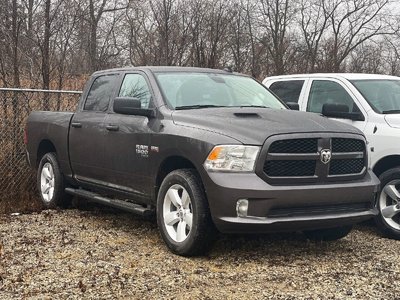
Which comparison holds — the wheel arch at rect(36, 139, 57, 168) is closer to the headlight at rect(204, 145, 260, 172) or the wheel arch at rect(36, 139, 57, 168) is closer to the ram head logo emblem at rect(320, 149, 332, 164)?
the headlight at rect(204, 145, 260, 172)

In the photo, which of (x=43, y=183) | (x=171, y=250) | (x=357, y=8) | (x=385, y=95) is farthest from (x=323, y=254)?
(x=357, y=8)

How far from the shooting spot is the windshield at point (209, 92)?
5996 mm

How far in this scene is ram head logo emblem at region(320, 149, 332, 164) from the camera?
5.10 metres

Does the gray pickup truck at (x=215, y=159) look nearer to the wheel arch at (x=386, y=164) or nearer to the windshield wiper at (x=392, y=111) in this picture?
the wheel arch at (x=386, y=164)

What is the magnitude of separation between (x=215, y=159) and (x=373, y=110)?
2773 millimetres

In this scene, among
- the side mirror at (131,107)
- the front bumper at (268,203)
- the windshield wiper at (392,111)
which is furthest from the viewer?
the windshield wiper at (392,111)

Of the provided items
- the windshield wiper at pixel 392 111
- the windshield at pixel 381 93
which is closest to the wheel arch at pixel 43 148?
the windshield at pixel 381 93

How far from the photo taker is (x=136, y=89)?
6438 millimetres

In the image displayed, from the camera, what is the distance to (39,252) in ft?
17.5

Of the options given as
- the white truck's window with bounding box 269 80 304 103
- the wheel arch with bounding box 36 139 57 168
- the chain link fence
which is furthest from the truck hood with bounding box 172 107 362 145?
the chain link fence

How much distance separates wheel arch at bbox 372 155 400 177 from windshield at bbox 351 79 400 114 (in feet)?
2.02

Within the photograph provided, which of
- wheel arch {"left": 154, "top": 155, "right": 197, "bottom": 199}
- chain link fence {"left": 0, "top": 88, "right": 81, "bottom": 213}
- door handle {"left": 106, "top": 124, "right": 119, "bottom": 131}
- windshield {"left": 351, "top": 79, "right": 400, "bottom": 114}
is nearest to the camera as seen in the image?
wheel arch {"left": 154, "top": 155, "right": 197, "bottom": 199}

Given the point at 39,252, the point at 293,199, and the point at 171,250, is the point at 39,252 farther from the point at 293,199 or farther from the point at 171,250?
the point at 293,199

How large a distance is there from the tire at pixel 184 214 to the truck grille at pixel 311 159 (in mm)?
690
